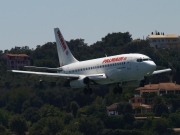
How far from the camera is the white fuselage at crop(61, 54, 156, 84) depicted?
11031cm

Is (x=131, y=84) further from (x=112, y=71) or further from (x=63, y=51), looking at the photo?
(x=63, y=51)

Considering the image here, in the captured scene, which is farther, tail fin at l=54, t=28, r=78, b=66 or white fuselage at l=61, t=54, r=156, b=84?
tail fin at l=54, t=28, r=78, b=66

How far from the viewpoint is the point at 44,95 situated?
186 m

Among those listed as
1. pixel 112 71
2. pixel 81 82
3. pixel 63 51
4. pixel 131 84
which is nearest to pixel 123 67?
pixel 112 71

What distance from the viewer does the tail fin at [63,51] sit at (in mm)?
127062

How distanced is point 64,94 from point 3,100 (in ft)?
44.5

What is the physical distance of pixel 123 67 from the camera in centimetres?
11194

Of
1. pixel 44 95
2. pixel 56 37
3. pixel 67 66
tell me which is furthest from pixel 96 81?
pixel 44 95

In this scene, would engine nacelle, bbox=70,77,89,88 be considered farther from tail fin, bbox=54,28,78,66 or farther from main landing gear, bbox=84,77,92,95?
tail fin, bbox=54,28,78,66

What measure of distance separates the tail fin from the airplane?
326cm

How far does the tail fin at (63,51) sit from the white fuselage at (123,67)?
8.97 meters

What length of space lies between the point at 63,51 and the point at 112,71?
17279mm

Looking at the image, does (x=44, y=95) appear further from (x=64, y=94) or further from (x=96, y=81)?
(x=96, y=81)

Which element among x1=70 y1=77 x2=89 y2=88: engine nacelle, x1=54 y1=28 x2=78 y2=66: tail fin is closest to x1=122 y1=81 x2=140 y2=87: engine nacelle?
x1=70 y1=77 x2=89 y2=88: engine nacelle
